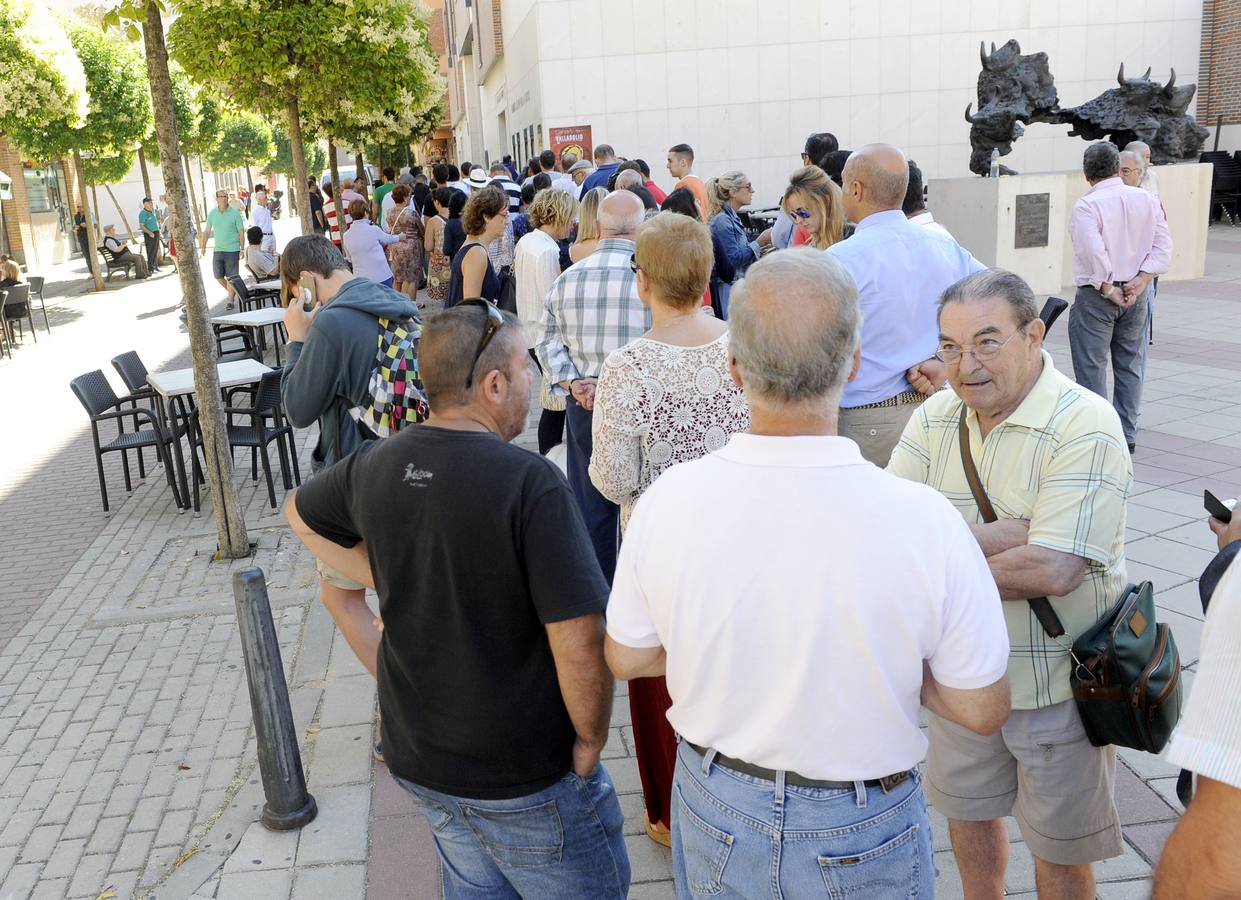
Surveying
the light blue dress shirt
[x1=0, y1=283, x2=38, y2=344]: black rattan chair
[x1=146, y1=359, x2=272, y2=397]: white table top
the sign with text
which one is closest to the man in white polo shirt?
the light blue dress shirt

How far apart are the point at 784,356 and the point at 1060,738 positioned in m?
1.35

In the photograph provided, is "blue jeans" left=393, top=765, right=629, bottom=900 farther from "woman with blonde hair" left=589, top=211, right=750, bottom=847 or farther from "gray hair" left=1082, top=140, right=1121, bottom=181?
"gray hair" left=1082, top=140, right=1121, bottom=181

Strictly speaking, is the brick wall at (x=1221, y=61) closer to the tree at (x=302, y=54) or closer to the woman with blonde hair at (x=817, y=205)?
the tree at (x=302, y=54)

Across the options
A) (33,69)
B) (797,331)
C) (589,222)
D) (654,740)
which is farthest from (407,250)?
(797,331)

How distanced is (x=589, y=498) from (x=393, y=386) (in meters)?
0.91

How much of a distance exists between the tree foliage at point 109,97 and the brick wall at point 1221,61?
23.6m

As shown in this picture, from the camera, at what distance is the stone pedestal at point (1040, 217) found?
1411cm

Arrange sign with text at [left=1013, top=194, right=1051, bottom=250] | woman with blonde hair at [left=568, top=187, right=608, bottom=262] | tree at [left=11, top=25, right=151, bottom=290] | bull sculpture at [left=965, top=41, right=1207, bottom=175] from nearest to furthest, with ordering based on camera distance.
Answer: woman with blonde hair at [left=568, top=187, right=608, bottom=262] → bull sculpture at [left=965, top=41, right=1207, bottom=175] → sign with text at [left=1013, top=194, right=1051, bottom=250] → tree at [left=11, top=25, right=151, bottom=290]

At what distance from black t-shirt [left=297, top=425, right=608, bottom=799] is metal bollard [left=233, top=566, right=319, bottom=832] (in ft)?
5.50

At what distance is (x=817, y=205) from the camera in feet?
18.4

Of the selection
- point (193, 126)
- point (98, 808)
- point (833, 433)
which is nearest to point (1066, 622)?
point (833, 433)

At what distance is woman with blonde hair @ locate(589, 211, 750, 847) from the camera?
11.0ft

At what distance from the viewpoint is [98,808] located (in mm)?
4309

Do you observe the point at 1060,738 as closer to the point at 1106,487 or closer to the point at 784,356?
the point at 1106,487
